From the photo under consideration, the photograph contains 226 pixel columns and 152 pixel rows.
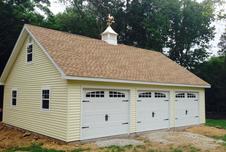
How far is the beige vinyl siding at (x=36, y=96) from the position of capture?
11630 millimetres

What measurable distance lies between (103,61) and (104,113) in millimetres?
3050

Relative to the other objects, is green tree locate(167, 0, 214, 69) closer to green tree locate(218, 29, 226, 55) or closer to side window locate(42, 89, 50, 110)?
green tree locate(218, 29, 226, 55)

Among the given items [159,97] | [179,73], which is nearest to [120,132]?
[159,97]

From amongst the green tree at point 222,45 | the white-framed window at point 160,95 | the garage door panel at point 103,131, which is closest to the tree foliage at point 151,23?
the green tree at point 222,45

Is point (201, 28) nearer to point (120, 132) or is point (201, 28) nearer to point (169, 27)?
point (169, 27)

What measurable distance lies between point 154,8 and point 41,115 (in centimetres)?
2379

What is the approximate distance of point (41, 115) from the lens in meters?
12.9

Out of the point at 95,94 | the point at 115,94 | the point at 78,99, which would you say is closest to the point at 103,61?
the point at 115,94

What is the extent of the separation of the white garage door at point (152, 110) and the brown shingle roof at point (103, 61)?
883 mm

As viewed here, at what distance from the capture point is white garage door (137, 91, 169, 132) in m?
14.3

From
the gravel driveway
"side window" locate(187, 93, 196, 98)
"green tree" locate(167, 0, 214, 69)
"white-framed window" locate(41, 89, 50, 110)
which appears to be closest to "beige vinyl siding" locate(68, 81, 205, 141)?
the gravel driveway

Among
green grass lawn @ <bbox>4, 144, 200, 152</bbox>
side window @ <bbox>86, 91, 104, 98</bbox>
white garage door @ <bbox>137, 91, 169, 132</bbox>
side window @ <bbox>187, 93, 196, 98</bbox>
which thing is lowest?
green grass lawn @ <bbox>4, 144, 200, 152</bbox>

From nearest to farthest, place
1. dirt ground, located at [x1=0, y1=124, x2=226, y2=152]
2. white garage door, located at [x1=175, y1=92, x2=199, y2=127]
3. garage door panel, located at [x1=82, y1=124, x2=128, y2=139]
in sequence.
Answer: dirt ground, located at [x1=0, y1=124, x2=226, y2=152] → garage door panel, located at [x1=82, y1=124, x2=128, y2=139] → white garage door, located at [x1=175, y1=92, x2=199, y2=127]

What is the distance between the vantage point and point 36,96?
1343 cm
